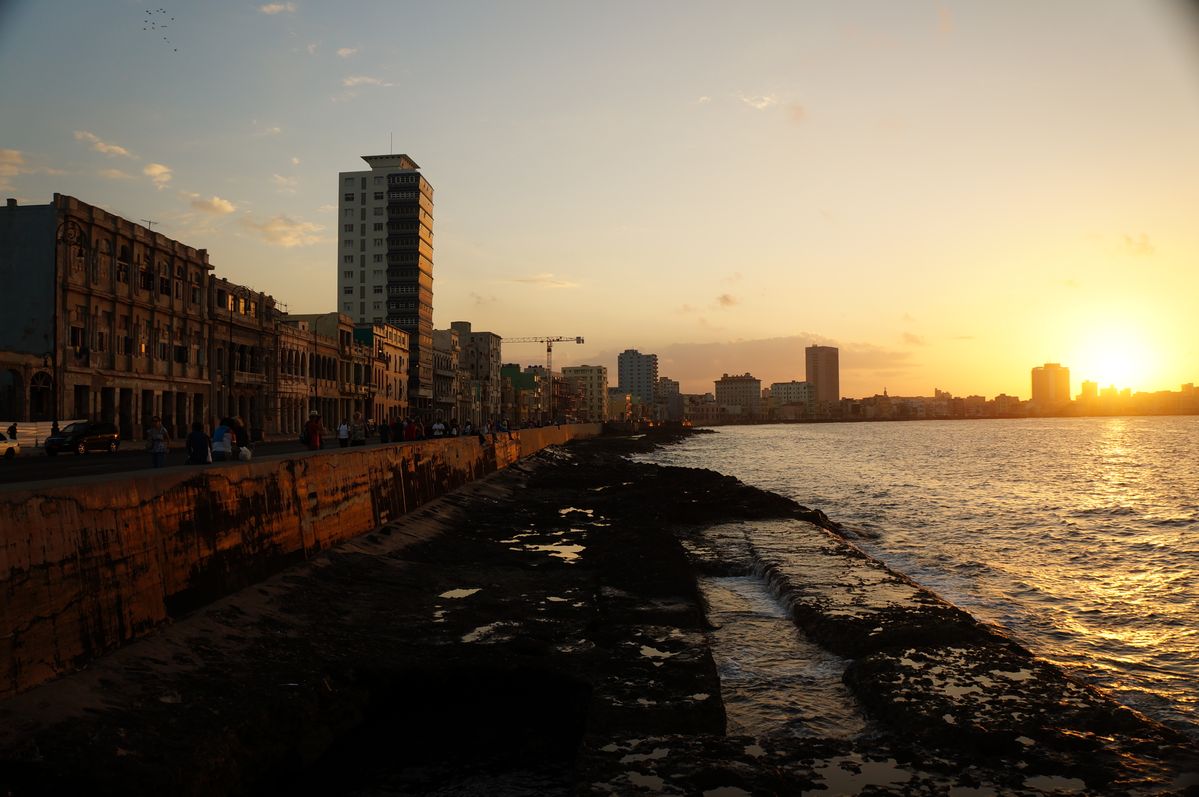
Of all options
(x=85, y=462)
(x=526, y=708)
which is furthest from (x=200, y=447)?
(x=85, y=462)

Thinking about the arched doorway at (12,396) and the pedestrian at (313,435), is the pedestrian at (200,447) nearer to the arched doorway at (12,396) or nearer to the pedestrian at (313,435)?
the pedestrian at (313,435)

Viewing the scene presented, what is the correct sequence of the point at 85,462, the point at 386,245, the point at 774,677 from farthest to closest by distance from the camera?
the point at 386,245 → the point at 85,462 → the point at 774,677

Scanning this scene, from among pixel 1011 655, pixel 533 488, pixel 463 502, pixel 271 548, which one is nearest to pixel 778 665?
pixel 1011 655

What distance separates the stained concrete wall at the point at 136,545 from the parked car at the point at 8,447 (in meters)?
27.1

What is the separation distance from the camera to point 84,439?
1485 inches

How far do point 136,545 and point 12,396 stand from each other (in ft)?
147

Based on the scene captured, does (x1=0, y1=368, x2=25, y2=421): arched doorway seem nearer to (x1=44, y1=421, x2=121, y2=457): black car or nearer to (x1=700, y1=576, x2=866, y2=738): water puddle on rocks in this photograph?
(x1=44, y1=421, x2=121, y2=457): black car

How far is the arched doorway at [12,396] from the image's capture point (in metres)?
44.5

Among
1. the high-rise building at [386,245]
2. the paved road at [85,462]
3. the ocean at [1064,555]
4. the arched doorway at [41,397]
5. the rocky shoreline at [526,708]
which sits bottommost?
the ocean at [1064,555]

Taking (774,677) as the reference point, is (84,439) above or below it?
above

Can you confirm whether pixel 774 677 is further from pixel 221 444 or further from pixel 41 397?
pixel 41 397

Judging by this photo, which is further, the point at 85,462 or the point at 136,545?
the point at 85,462

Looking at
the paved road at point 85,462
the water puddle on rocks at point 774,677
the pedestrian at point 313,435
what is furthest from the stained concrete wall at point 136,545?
the pedestrian at point 313,435

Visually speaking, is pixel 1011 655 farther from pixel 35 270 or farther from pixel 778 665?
pixel 35 270
